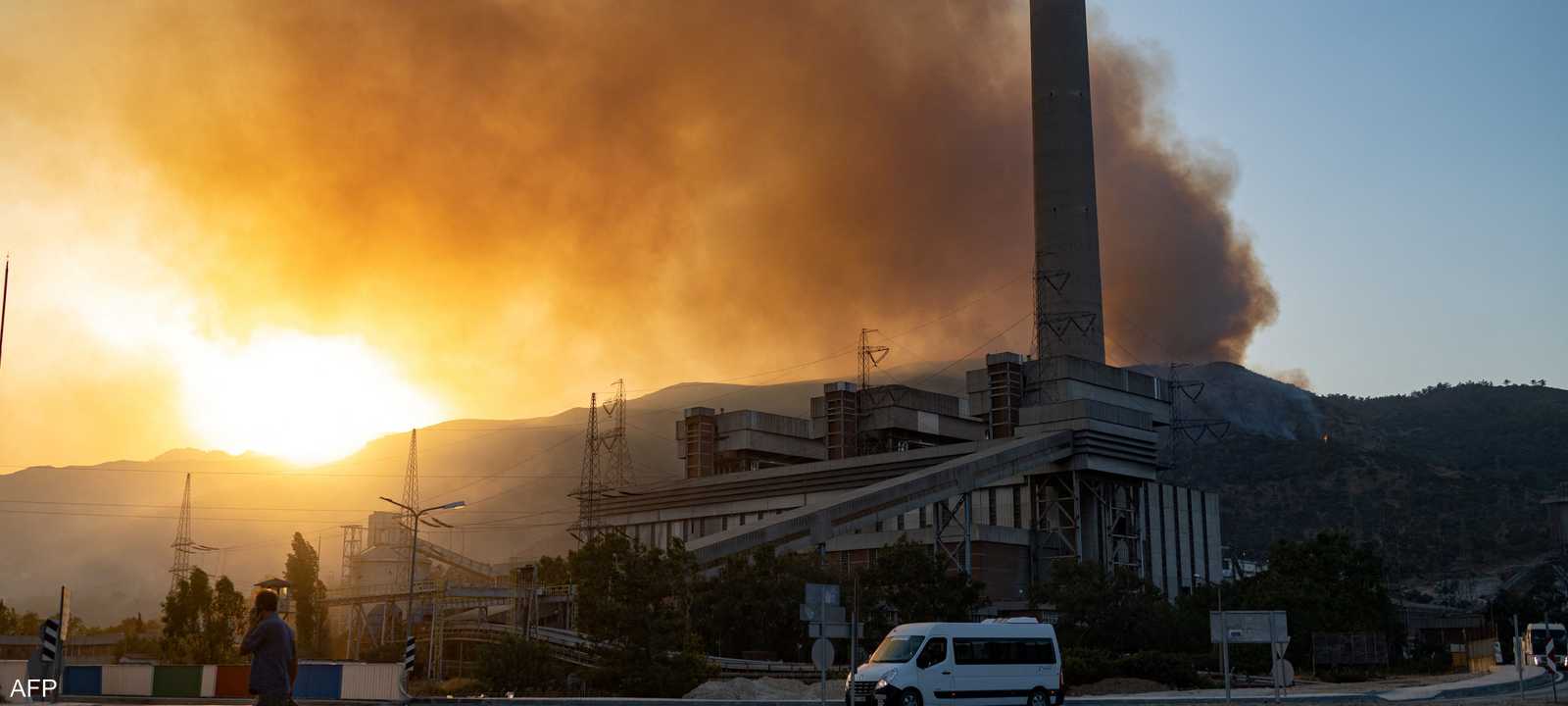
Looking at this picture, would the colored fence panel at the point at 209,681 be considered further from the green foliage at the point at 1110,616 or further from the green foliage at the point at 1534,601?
the green foliage at the point at 1534,601

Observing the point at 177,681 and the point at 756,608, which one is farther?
the point at 756,608

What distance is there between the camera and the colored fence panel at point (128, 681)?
52531mm

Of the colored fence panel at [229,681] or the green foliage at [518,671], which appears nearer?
the colored fence panel at [229,681]

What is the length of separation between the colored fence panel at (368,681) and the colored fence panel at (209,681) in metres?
7.05

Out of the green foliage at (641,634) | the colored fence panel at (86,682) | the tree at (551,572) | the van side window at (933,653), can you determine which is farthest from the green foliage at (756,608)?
the van side window at (933,653)

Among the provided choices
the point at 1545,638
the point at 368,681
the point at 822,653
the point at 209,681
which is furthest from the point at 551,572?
the point at 822,653

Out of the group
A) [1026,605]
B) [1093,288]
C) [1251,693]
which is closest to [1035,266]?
[1093,288]

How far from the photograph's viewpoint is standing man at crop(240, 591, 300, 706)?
16.7 metres

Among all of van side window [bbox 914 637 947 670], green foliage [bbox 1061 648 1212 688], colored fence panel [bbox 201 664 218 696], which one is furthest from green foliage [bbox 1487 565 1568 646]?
colored fence panel [bbox 201 664 218 696]

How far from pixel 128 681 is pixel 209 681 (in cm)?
309

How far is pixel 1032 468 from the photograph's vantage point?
4161 inches

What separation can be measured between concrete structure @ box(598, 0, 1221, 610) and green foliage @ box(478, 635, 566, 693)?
33722 mm

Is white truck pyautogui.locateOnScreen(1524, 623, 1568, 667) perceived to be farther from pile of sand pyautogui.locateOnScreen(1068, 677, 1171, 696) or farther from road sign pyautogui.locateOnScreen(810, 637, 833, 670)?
road sign pyautogui.locateOnScreen(810, 637, 833, 670)

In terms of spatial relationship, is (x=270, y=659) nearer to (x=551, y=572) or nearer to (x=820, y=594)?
(x=820, y=594)
